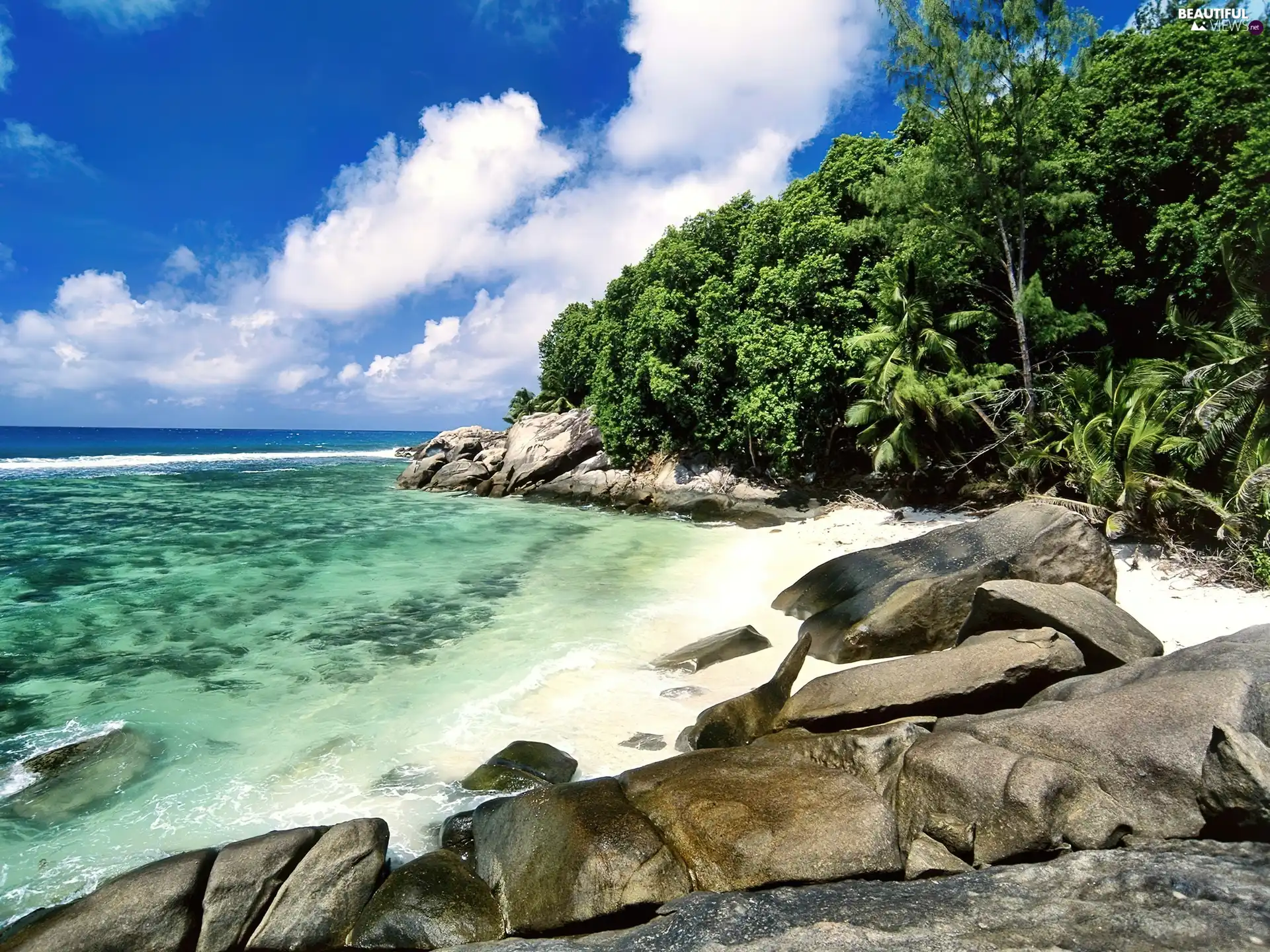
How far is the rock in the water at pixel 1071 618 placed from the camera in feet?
22.1

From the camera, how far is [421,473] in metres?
39.6

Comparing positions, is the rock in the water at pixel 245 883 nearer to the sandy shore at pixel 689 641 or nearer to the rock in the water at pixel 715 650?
the sandy shore at pixel 689 641

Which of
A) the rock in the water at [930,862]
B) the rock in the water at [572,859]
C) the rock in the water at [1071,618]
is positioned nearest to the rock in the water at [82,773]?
the rock in the water at [572,859]

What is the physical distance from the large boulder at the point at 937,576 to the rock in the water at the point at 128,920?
24.6ft

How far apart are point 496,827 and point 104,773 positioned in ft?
17.3

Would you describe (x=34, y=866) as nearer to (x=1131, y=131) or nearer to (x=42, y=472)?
(x=1131, y=131)

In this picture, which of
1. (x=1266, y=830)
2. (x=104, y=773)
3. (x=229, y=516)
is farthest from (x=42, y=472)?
(x=1266, y=830)

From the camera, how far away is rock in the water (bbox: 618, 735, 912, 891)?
4.16 meters

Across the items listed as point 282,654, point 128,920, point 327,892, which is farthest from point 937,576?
point 282,654

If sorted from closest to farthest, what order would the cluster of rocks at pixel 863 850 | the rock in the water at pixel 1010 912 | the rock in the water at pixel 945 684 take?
the rock in the water at pixel 1010 912 < the cluster of rocks at pixel 863 850 < the rock in the water at pixel 945 684

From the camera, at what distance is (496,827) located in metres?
5.05

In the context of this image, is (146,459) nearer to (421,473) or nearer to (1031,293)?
(421,473)

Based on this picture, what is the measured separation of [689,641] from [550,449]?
2546 cm

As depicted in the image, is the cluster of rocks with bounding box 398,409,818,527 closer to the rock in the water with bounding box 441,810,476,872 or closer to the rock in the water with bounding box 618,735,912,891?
the rock in the water with bounding box 618,735,912,891
